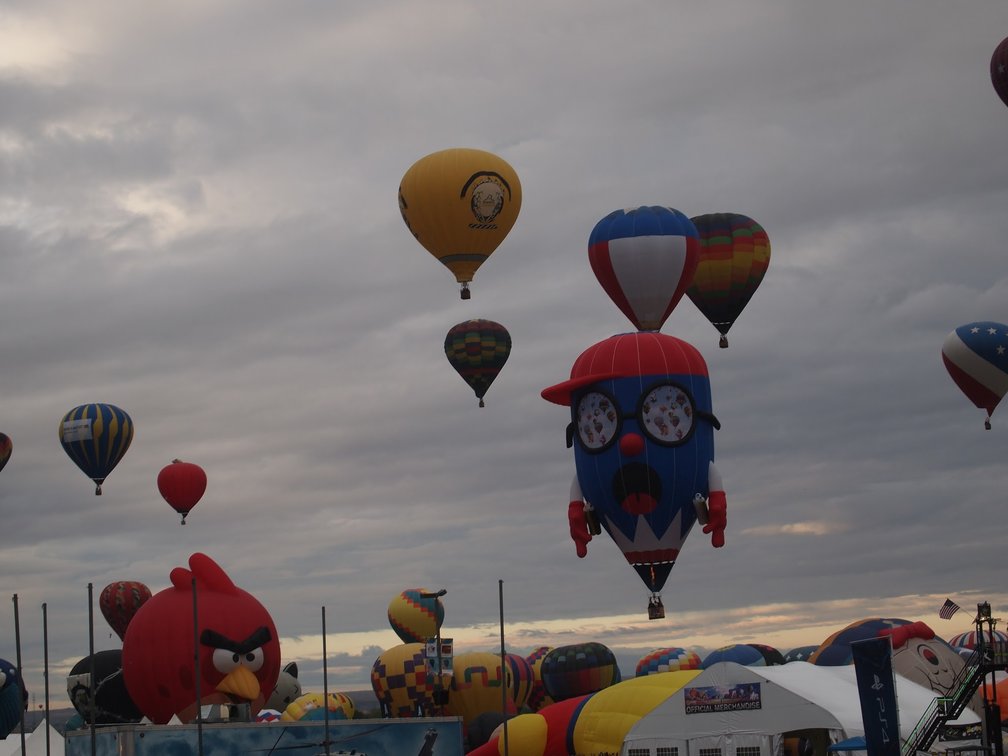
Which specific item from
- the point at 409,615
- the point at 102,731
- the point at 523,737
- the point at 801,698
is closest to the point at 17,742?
the point at 102,731

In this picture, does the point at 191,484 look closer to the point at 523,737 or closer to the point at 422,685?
the point at 422,685

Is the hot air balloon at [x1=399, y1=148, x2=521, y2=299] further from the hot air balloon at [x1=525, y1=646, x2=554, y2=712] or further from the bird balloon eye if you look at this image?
the hot air balloon at [x1=525, y1=646, x2=554, y2=712]

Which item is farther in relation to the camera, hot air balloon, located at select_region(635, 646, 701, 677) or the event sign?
hot air balloon, located at select_region(635, 646, 701, 677)

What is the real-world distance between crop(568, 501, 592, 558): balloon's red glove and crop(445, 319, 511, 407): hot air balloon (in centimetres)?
1502

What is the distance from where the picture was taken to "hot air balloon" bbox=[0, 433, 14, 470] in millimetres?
57094

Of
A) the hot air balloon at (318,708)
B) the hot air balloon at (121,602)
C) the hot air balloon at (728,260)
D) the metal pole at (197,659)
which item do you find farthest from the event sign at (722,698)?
the hot air balloon at (121,602)

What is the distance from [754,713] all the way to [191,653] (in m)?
11.9

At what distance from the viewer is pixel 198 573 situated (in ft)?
127

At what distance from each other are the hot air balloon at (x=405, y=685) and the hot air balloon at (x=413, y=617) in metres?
11.3

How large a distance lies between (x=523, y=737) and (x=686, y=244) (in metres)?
11.3

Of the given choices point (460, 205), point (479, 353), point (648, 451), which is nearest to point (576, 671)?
point (479, 353)

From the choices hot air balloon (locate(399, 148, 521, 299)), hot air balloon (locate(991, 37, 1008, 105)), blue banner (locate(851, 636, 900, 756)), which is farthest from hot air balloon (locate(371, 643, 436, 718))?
blue banner (locate(851, 636, 900, 756))

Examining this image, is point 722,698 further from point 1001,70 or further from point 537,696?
point 537,696

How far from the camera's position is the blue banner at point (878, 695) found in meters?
28.2
